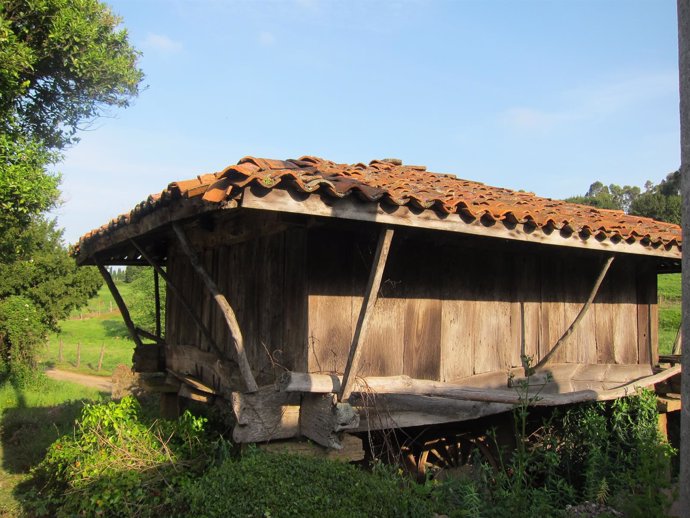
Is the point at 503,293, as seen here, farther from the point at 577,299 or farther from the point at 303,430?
the point at 303,430

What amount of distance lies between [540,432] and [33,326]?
15.8 metres

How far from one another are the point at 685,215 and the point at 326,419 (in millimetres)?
2706

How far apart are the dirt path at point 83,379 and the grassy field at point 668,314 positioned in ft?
54.4

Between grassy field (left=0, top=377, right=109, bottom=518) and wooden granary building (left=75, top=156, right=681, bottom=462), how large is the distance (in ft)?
9.72

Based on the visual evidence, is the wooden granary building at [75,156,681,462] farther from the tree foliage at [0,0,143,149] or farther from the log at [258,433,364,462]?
the tree foliage at [0,0,143,149]

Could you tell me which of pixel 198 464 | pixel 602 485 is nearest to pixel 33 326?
pixel 198 464

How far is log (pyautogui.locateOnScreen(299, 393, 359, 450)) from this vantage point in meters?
4.22

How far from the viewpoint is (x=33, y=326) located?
17250mm

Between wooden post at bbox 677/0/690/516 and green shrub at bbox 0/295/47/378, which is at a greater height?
wooden post at bbox 677/0/690/516

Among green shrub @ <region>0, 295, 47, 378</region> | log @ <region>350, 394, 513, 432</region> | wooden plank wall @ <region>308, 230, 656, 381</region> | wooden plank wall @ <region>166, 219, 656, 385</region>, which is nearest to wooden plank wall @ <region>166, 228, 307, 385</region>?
wooden plank wall @ <region>166, 219, 656, 385</region>

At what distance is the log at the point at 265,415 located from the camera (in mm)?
4340

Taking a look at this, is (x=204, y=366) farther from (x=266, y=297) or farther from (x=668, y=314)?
(x=668, y=314)

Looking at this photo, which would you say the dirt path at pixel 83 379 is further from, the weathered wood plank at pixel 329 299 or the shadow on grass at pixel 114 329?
the weathered wood plank at pixel 329 299

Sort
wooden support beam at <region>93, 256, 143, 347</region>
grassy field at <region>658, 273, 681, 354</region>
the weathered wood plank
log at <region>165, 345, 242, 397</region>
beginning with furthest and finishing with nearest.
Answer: grassy field at <region>658, 273, 681, 354</region>
wooden support beam at <region>93, 256, 143, 347</region>
log at <region>165, 345, 242, 397</region>
the weathered wood plank
